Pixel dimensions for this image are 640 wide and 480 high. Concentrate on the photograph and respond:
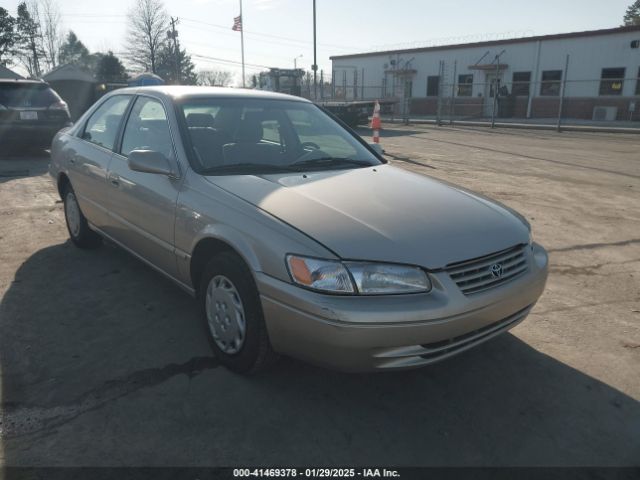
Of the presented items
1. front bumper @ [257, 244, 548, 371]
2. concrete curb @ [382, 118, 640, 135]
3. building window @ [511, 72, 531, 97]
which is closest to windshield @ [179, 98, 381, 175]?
front bumper @ [257, 244, 548, 371]

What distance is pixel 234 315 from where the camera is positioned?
2.76 m

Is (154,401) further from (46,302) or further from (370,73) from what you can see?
(370,73)

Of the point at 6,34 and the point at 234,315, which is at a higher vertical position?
the point at 6,34

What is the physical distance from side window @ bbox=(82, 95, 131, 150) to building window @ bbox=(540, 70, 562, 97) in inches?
1061

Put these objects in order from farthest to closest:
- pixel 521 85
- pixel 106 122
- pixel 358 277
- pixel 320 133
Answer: pixel 521 85
pixel 106 122
pixel 320 133
pixel 358 277

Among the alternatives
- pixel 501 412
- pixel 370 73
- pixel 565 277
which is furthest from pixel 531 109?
pixel 501 412

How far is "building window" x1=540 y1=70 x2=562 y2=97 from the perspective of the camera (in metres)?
26.5

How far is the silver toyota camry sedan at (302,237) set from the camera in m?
2.31

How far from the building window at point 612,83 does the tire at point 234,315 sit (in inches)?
1073

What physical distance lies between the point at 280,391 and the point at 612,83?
27639 millimetres

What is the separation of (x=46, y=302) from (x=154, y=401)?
1729 mm

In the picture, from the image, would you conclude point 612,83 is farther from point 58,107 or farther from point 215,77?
point 215,77

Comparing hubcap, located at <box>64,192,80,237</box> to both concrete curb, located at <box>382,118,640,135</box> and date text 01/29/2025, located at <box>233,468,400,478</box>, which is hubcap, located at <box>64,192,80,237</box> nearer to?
date text 01/29/2025, located at <box>233,468,400,478</box>

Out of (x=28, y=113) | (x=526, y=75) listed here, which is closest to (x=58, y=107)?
(x=28, y=113)
